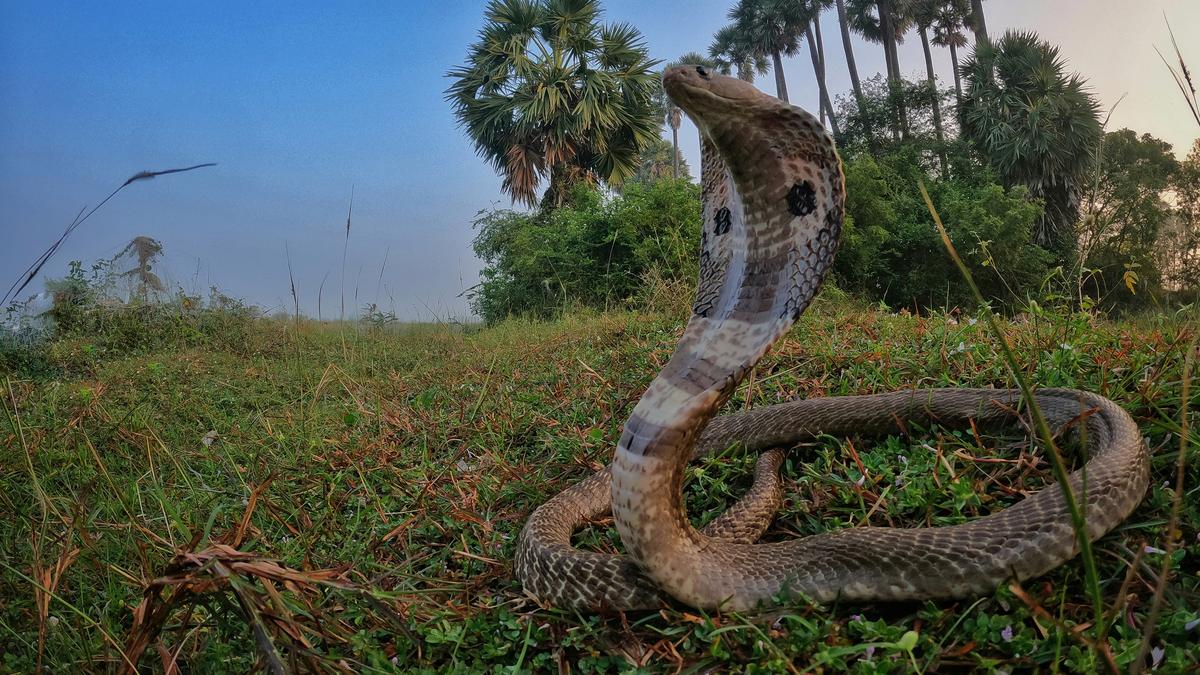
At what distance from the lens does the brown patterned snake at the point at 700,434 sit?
5.84 ft

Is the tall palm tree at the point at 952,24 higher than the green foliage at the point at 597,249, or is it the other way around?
the tall palm tree at the point at 952,24

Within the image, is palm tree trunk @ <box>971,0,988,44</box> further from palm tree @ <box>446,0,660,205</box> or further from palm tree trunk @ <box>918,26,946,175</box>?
palm tree @ <box>446,0,660,205</box>

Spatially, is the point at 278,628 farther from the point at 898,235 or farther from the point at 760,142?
the point at 898,235

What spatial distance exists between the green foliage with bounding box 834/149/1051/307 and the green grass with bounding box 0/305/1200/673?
1580 centimetres

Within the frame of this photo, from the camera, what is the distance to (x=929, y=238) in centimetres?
2009

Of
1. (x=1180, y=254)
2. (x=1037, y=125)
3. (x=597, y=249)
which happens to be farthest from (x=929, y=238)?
(x=1180, y=254)

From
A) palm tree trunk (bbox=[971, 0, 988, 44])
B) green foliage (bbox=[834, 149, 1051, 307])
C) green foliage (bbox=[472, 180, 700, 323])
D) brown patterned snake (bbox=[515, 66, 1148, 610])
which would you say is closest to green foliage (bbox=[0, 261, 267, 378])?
green foliage (bbox=[472, 180, 700, 323])

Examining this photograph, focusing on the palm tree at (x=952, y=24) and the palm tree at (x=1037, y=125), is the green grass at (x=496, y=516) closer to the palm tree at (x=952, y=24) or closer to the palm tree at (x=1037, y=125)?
the palm tree at (x=1037, y=125)

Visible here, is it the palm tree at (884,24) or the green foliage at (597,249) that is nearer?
the green foliage at (597,249)

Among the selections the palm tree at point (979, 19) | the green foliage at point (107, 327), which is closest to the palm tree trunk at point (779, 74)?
the palm tree at point (979, 19)

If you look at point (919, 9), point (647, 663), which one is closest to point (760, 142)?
point (647, 663)

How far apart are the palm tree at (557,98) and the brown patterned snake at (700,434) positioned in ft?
64.8

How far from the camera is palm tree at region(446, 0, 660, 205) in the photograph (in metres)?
21.6

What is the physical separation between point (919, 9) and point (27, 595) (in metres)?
41.1
